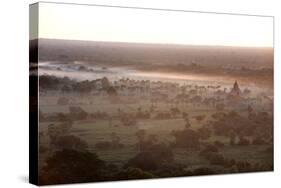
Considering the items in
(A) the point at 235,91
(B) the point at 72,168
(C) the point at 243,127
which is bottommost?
(B) the point at 72,168

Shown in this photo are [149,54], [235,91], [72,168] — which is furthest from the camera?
[235,91]

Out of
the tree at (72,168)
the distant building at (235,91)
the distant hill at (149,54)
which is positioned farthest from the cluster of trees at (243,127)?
the tree at (72,168)

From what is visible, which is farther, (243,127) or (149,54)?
(243,127)

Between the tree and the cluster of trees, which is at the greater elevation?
the cluster of trees

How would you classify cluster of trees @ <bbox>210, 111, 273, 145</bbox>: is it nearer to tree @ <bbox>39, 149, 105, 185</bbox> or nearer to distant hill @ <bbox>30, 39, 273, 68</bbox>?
distant hill @ <bbox>30, 39, 273, 68</bbox>

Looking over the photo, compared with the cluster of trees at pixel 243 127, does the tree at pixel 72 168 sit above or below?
below

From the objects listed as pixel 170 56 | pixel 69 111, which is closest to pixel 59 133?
pixel 69 111

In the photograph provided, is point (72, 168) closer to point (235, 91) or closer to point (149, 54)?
point (149, 54)

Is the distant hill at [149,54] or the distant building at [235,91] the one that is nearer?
the distant hill at [149,54]

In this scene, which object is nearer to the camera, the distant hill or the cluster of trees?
the distant hill

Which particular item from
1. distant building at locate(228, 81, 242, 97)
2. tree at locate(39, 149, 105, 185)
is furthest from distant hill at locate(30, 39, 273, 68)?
tree at locate(39, 149, 105, 185)

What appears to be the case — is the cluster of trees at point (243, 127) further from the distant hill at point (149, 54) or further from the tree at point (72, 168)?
the tree at point (72, 168)

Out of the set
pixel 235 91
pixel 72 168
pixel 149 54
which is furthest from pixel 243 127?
pixel 72 168
